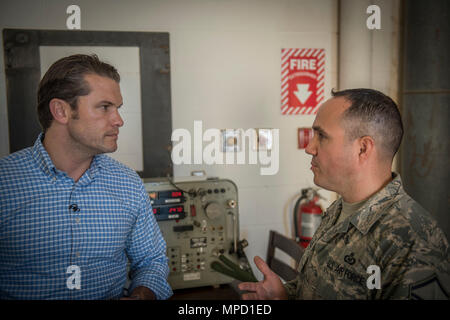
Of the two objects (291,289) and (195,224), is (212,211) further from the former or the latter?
(291,289)

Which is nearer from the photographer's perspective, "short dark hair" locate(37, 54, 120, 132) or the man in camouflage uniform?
the man in camouflage uniform

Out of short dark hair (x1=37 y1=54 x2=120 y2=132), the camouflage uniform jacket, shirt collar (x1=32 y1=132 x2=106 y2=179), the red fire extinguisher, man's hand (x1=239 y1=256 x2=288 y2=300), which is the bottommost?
the red fire extinguisher

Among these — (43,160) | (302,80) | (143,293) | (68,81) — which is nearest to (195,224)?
(143,293)

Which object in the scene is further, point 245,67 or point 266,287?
point 245,67

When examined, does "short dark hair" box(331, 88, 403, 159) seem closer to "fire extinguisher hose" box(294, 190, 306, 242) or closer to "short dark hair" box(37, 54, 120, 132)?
"short dark hair" box(37, 54, 120, 132)

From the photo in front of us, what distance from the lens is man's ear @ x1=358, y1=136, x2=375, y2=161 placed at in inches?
46.4

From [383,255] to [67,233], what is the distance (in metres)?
1.17

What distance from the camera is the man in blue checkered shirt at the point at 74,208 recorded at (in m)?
1.17

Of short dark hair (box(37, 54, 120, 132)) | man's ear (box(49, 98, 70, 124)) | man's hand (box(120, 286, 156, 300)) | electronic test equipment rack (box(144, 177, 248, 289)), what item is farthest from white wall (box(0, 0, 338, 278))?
man's hand (box(120, 286, 156, 300))

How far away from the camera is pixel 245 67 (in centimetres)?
249

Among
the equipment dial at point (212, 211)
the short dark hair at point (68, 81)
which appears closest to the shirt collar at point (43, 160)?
the short dark hair at point (68, 81)

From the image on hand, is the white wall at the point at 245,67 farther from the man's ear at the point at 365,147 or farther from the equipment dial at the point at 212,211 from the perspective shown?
the man's ear at the point at 365,147

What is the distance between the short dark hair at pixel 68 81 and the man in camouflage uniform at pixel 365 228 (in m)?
0.99
